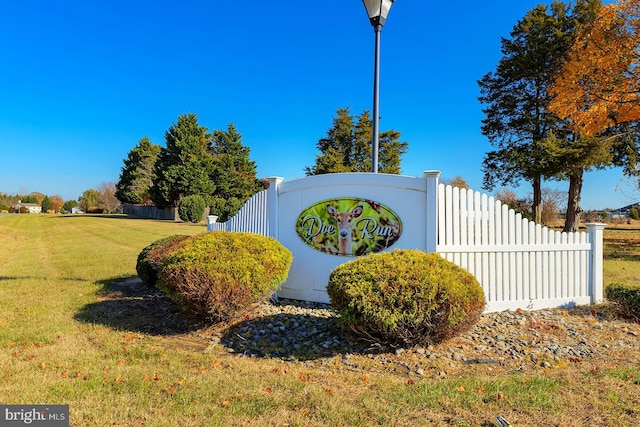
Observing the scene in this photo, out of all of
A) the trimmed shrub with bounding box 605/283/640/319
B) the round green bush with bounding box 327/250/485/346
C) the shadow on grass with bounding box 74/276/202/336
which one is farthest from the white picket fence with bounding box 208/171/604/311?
the shadow on grass with bounding box 74/276/202/336

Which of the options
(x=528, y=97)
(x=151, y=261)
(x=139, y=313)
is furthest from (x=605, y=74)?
(x=139, y=313)

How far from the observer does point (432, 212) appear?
5.30 metres

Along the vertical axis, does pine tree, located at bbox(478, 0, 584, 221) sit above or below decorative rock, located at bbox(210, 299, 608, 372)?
above

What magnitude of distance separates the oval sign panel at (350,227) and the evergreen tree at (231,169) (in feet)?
107

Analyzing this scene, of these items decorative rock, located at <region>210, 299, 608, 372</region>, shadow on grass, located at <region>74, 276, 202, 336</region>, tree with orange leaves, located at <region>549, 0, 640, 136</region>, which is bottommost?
shadow on grass, located at <region>74, 276, 202, 336</region>

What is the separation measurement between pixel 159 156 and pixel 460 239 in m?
39.4

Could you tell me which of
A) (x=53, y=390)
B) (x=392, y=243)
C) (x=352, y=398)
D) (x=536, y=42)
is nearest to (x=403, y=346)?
(x=352, y=398)

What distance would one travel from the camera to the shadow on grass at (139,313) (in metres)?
5.13

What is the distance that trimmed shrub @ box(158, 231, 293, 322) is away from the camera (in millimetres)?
4578

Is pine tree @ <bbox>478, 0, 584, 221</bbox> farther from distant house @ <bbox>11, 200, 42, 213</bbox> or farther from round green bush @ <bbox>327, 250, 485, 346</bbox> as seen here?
distant house @ <bbox>11, 200, 42, 213</bbox>

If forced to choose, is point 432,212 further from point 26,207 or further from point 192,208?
point 26,207

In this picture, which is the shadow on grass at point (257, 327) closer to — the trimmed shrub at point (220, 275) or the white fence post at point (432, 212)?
the trimmed shrub at point (220, 275)

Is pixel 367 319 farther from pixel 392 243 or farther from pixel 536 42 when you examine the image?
pixel 536 42

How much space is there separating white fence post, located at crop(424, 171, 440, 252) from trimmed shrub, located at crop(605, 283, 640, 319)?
8.51ft
